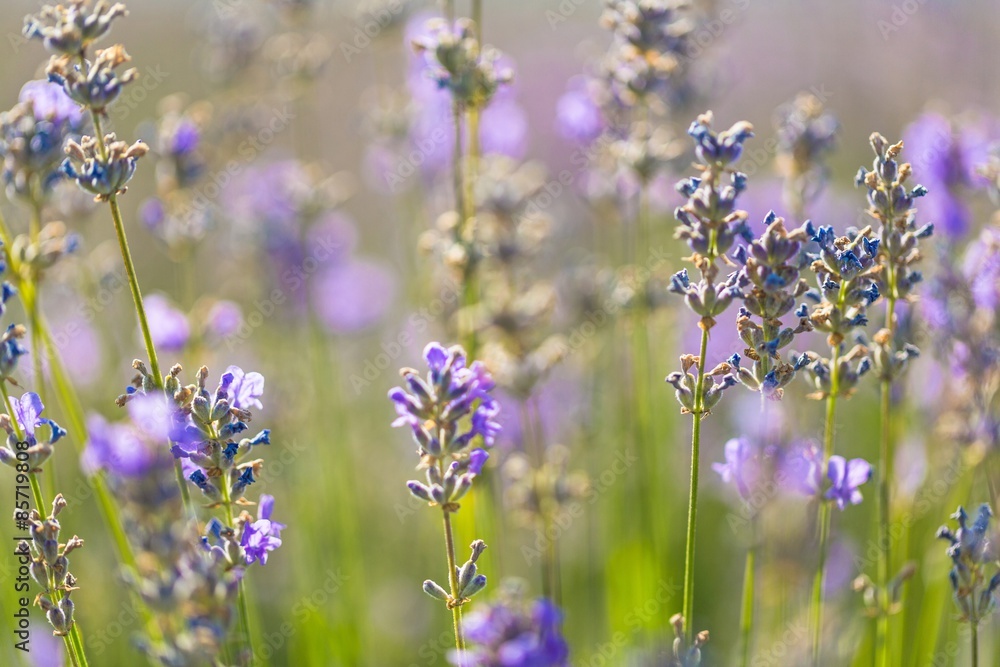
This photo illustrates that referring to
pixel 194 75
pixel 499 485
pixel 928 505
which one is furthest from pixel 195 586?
pixel 194 75

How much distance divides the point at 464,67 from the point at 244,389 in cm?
128

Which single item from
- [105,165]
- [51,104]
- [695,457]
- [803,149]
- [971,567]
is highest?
[51,104]

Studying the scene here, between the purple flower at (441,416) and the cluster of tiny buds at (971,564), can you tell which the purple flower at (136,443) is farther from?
the cluster of tiny buds at (971,564)

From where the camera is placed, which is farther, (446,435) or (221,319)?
(221,319)

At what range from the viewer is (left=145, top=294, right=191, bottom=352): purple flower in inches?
138

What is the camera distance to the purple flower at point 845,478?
2.21m

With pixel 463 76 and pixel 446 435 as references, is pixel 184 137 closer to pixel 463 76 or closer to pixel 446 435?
pixel 463 76

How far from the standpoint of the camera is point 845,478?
2252mm

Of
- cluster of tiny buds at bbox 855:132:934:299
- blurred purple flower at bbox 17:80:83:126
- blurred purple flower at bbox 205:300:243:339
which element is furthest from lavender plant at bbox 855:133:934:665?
blurred purple flower at bbox 205:300:243:339

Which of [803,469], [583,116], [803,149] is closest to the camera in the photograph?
[803,469]

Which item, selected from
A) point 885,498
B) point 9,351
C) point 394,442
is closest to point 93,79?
point 9,351

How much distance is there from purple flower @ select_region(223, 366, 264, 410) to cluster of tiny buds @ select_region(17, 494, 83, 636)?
15.6 inches

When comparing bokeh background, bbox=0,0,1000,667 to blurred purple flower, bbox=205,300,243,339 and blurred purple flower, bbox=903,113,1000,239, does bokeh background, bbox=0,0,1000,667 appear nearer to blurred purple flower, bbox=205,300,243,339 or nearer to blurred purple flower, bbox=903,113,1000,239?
blurred purple flower, bbox=205,300,243,339

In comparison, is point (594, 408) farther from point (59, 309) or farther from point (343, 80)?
point (343, 80)
